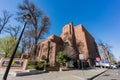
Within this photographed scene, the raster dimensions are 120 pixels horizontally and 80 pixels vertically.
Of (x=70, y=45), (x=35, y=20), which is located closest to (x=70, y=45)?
(x=70, y=45)

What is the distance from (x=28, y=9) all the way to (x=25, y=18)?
2146 cm

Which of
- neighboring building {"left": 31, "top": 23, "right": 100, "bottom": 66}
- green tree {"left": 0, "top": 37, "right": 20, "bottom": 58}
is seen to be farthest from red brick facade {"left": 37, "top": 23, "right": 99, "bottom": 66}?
green tree {"left": 0, "top": 37, "right": 20, "bottom": 58}

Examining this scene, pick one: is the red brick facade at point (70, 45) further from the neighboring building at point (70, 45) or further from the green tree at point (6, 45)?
the green tree at point (6, 45)

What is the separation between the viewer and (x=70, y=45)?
3609 centimetres

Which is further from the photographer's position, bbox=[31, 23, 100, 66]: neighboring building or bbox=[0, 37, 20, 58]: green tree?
bbox=[31, 23, 100, 66]: neighboring building

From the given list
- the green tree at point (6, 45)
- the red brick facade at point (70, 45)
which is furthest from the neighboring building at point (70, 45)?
the green tree at point (6, 45)

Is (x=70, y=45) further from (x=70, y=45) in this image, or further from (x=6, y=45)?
(x=6, y=45)

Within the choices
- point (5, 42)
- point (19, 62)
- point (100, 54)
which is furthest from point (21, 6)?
point (100, 54)

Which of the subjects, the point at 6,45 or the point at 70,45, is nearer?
the point at 6,45

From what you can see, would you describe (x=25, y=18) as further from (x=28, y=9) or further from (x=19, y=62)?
(x=28, y=9)

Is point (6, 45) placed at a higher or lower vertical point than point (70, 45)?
lower

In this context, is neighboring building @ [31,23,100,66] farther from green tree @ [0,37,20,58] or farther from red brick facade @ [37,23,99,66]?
green tree @ [0,37,20,58]

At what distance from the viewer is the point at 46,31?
1113 inches

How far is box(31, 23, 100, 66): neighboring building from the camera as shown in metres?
30.2
